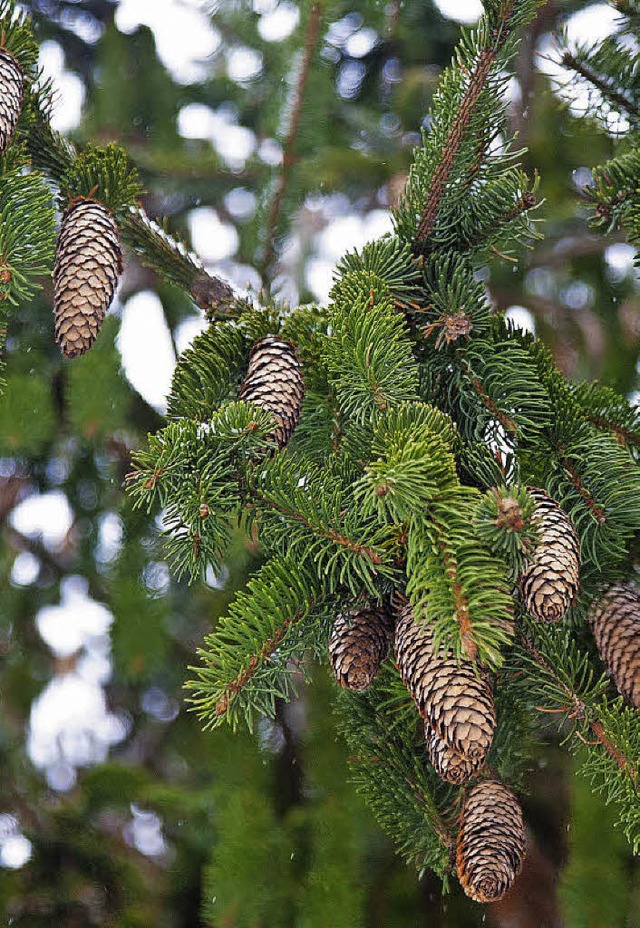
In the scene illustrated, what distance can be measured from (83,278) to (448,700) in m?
0.53

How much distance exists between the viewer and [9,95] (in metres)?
0.85

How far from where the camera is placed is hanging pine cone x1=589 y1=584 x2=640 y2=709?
80 cm

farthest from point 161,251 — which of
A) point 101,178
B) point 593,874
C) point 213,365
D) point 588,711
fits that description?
point 593,874

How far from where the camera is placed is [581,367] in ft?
6.84

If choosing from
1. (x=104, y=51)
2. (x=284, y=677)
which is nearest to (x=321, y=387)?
(x=284, y=677)

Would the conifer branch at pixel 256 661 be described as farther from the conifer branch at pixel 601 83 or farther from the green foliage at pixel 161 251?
the conifer branch at pixel 601 83

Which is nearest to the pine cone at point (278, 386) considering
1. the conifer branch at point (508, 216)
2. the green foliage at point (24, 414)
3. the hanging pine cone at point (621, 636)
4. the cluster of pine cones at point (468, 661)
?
the cluster of pine cones at point (468, 661)

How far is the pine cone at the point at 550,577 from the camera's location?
2.17 feet

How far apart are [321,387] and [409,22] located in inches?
61.7

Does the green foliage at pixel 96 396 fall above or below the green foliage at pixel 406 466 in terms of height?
above

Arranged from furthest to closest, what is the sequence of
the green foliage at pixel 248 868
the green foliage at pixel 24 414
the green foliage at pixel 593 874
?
1. the green foliage at pixel 24 414
2. the green foliage at pixel 248 868
3. the green foliage at pixel 593 874

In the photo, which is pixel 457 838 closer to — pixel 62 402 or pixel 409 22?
pixel 62 402

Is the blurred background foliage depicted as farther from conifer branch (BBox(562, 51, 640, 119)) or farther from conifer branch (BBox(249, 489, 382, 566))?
conifer branch (BBox(249, 489, 382, 566))

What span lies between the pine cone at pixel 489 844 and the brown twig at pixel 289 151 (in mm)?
924
